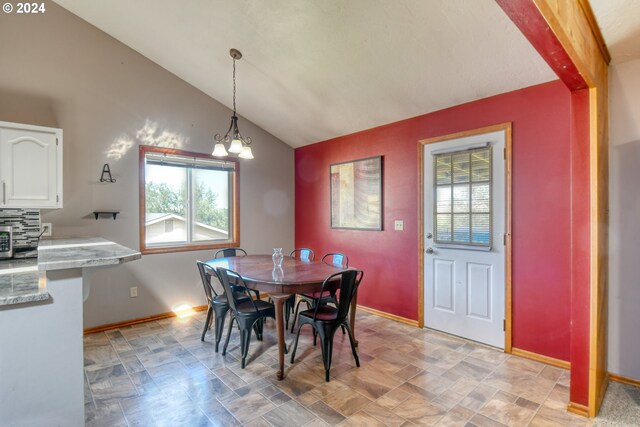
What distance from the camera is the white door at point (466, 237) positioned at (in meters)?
2.98

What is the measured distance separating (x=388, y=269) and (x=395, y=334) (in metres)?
0.80

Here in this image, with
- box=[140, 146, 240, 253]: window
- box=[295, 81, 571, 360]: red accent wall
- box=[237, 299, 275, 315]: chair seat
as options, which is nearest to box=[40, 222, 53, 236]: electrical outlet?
box=[140, 146, 240, 253]: window

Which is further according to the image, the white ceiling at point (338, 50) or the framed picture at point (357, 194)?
the framed picture at point (357, 194)

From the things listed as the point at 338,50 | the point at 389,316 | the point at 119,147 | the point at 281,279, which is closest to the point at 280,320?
the point at 281,279

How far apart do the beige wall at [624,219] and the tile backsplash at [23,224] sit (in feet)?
16.3

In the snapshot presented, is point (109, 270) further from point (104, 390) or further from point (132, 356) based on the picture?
point (104, 390)

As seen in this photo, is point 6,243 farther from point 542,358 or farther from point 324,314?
point 542,358

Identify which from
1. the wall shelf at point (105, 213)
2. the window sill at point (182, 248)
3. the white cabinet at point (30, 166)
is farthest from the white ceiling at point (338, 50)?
the window sill at point (182, 248)

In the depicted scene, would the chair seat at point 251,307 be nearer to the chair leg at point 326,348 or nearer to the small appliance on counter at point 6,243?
the chair leg at point 326,348

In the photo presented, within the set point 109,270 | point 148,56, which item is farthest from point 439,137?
point 109,270

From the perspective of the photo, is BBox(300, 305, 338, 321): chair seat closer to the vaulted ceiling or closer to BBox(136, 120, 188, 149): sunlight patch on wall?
the vaulted ceiling

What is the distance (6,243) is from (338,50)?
3.33 metres

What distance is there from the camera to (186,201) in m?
4.20

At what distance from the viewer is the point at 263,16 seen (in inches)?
109
